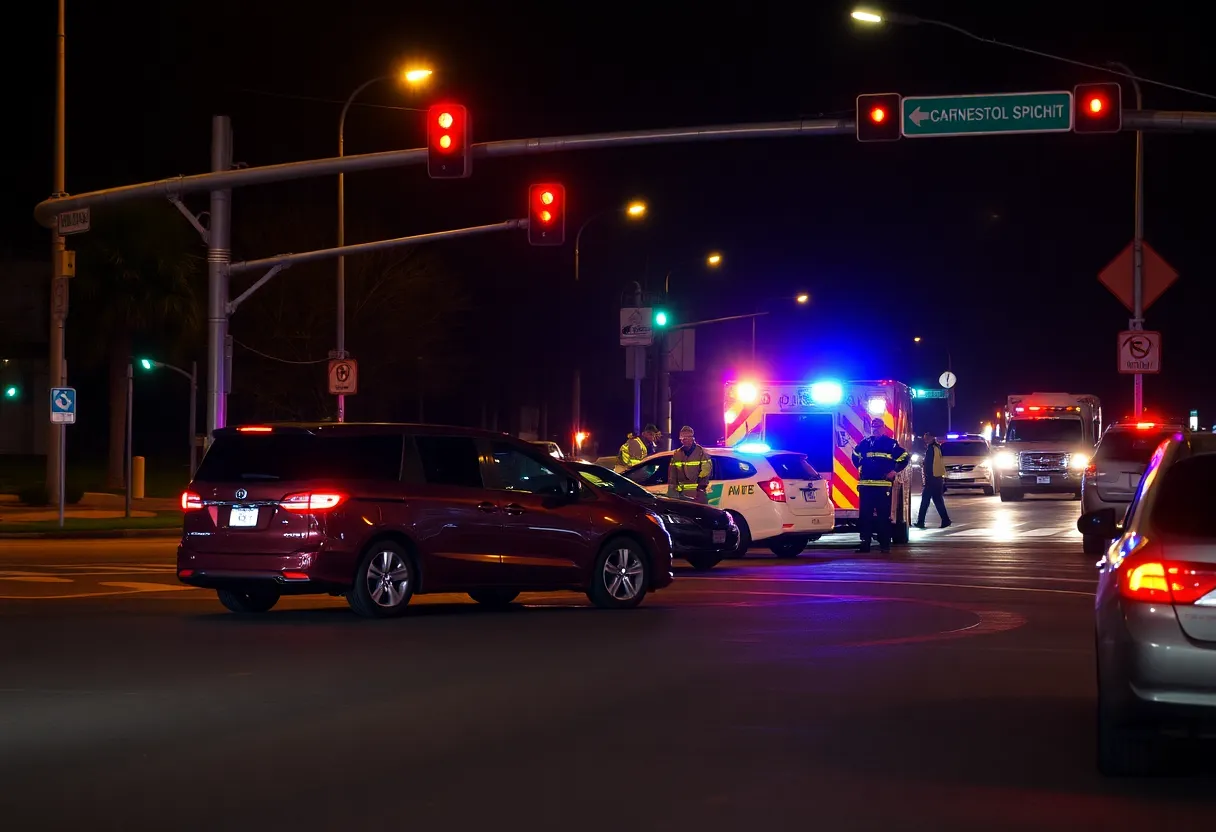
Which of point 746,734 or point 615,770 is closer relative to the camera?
point 615,770

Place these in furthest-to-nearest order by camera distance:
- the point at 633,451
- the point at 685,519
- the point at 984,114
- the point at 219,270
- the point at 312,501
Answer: the point at 633,451 < the point at 219,270 < the point at 984,114 < the point at 685,519 < the point at 312,501

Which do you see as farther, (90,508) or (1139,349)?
(90,508)

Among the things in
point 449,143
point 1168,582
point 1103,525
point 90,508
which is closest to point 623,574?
point 1103,525

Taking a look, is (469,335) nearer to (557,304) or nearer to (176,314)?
(557,304)

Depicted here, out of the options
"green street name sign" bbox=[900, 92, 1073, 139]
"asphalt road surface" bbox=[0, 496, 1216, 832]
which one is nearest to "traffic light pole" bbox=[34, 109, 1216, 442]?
"green street name sign" bbox=[900, 92, 1073, 139]

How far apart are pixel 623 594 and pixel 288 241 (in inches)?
1623

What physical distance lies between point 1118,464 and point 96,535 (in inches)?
648

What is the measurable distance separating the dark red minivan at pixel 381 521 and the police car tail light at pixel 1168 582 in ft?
28.0

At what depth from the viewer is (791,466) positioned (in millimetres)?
24578

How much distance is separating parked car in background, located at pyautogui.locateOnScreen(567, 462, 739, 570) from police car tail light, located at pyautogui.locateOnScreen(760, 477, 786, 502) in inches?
84.4

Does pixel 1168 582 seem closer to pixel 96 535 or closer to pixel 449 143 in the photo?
pixel 449 143

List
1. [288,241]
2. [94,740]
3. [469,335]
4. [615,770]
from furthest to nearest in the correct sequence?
[469,335] → [288,241] → [94,740] → [615,770]

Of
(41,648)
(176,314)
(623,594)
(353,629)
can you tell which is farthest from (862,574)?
(176,314)

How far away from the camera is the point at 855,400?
28.0 metres
